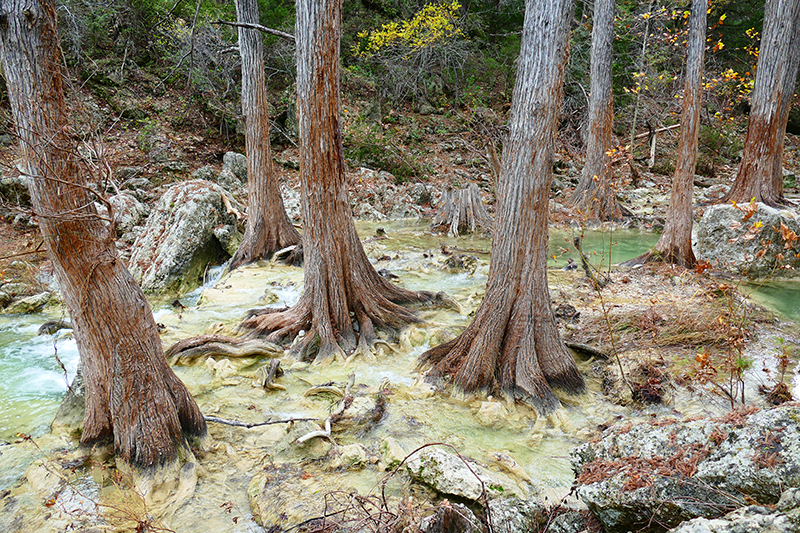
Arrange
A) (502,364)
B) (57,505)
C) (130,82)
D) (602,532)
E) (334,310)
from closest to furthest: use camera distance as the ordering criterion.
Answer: (602,532), (57,505), (502,364), (334,310), (130,82)

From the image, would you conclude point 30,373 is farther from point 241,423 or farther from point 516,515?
point 516,515

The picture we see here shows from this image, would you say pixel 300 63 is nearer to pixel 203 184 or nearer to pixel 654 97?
pixel 203 184

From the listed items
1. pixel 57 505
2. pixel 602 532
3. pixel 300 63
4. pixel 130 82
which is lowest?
pixel 57 505

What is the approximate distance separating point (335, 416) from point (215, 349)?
7.04 ft

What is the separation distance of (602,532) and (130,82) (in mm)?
18584

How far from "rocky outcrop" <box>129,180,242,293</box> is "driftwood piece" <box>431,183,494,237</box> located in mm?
5651

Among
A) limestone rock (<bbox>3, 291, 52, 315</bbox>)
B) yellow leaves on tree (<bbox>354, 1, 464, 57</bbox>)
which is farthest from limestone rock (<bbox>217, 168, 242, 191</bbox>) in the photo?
limestone rock (<bbox>3, 291, 52, 315</bbox>)

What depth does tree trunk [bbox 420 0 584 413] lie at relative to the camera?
157 inches

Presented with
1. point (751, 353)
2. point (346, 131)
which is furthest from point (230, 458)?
point (346, 131)

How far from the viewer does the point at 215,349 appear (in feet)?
18.0

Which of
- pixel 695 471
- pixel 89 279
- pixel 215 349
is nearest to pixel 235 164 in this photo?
pixel 215 349

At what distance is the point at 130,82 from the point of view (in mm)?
15531

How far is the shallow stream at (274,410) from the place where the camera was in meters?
3.37

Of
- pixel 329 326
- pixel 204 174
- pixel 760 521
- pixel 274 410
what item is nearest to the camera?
pixel 760 521
